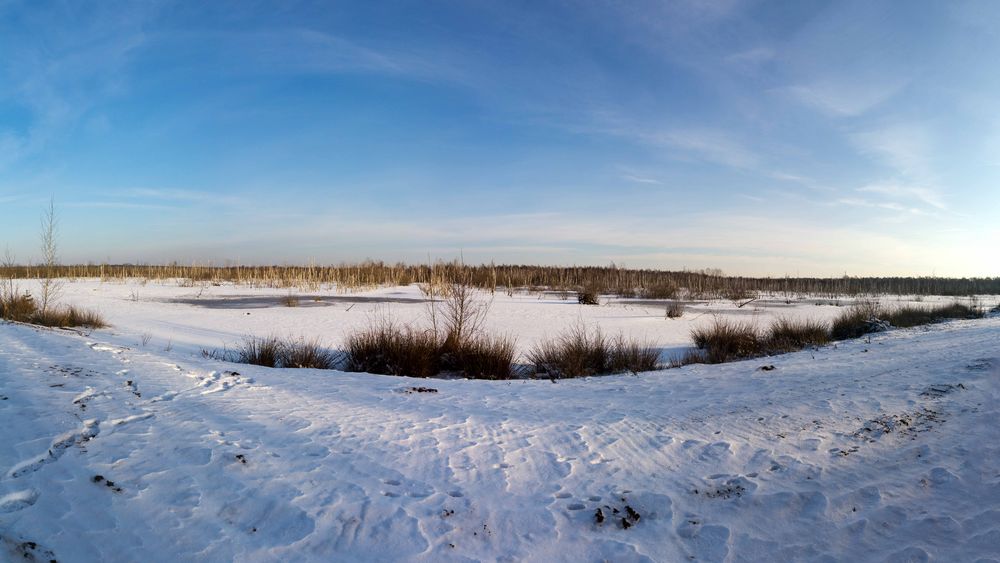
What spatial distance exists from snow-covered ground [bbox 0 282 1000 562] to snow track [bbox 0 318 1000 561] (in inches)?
0.7

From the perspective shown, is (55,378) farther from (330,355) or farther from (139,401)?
(330,355)

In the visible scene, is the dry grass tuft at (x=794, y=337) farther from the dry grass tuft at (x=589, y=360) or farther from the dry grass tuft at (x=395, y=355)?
the dry grass tuft at (x=395, y=355)

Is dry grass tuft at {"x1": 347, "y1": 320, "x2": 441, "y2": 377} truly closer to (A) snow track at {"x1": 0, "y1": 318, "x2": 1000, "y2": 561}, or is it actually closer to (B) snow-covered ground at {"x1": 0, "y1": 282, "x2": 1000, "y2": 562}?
(B) snow-covered ground at {"x1": 0, "y1": 282, "x2": 1000, "y2": 562}

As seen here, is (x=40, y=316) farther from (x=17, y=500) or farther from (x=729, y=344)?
(x=729, y=344)

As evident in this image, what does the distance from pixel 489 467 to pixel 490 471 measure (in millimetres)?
69

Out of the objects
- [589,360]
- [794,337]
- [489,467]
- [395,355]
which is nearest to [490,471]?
[489,467]

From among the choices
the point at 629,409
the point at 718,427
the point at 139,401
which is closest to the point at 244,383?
the point at 139,401

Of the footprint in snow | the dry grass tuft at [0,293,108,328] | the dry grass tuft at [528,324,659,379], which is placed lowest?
the dry grass tuft at [528,324,659,379]

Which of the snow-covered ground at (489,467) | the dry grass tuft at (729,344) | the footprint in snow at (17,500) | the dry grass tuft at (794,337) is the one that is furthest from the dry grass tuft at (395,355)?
the dry grass tuft at (794,337)

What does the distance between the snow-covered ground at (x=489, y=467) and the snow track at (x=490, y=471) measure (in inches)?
0.7

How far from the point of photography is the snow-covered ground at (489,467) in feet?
9.52

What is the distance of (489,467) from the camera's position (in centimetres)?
397

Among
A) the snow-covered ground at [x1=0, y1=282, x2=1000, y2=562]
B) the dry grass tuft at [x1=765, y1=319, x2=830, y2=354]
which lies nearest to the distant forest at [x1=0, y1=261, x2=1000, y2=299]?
the dry grass tuft at [x1=765, y1=319, x2=830, y2=354]

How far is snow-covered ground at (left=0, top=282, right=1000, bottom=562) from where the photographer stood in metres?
2.90
